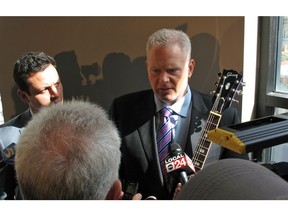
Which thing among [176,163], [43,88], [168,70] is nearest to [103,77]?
[43,88]

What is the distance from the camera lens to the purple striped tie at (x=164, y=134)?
1.34 m

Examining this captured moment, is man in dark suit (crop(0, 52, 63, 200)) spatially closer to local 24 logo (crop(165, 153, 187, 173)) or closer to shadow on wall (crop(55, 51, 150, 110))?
shadow on wall (crop(55, 51, 150, 110))

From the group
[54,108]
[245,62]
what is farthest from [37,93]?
[245,62]

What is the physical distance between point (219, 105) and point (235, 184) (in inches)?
38.8

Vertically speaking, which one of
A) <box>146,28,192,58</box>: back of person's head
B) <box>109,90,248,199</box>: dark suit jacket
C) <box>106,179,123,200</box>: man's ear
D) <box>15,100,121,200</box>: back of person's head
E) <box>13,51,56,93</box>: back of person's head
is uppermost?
<box>146,28,192,58</box>: back of person's head

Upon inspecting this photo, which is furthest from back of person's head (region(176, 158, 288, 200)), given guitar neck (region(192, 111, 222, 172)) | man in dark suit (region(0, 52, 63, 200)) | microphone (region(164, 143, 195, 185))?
man in dark suit (region(0, 52, 63, 200))

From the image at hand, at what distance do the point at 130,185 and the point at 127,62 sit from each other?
0.83 metres

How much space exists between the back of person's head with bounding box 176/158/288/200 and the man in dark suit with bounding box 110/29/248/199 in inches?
35.8

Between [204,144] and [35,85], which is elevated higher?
[35,85]

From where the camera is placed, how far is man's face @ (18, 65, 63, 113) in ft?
4.48

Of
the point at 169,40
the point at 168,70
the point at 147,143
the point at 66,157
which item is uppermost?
the point at 169,40

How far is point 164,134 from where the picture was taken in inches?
53.9

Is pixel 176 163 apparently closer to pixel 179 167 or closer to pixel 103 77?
pixel 179 167
